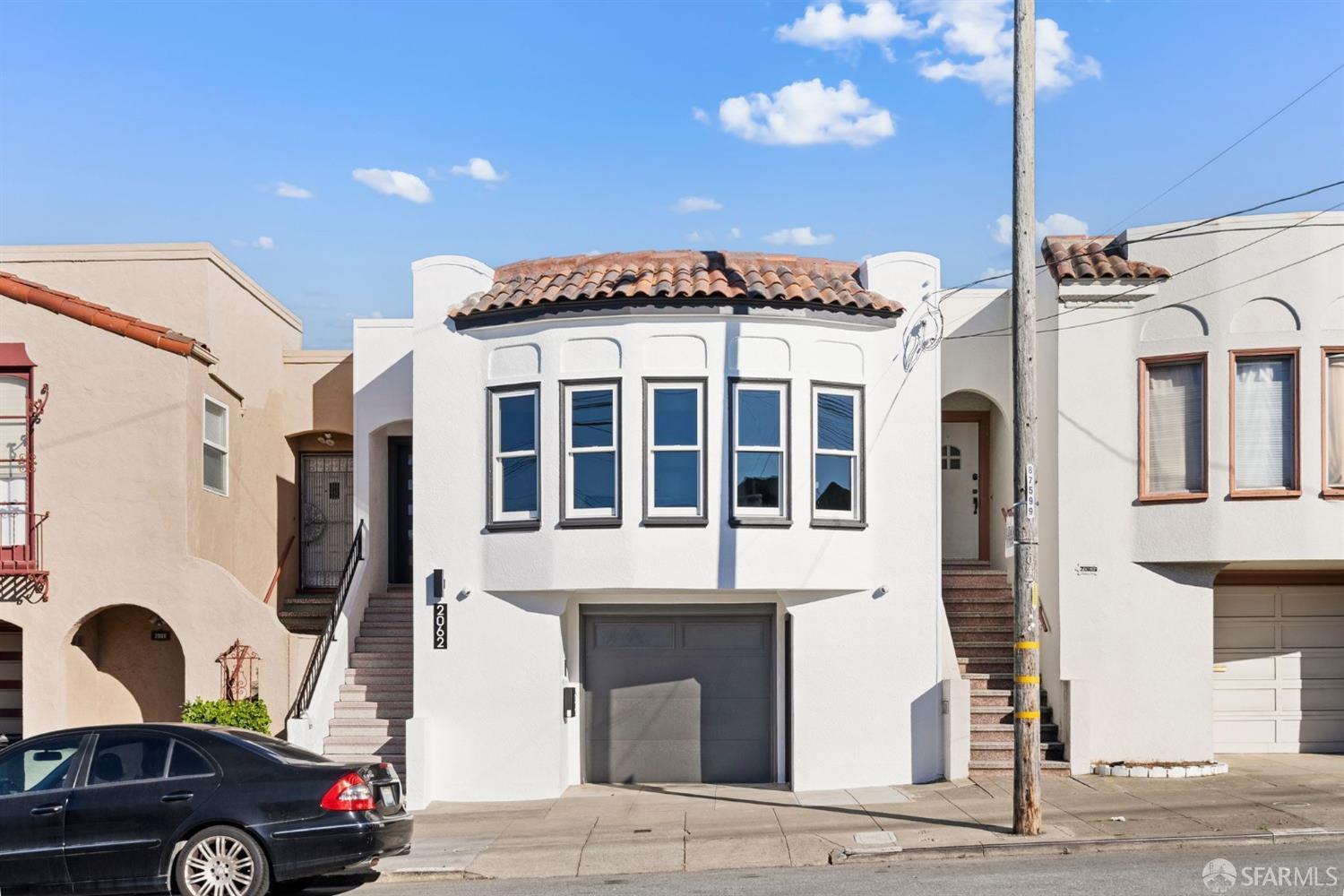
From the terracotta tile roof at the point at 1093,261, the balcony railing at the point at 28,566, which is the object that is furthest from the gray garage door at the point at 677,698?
the balcony railing at the point at 28,566

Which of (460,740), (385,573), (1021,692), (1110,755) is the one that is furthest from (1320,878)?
(385,573)

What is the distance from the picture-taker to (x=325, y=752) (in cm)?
1736

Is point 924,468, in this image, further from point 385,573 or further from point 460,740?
point 385,573

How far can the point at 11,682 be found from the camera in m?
20.5

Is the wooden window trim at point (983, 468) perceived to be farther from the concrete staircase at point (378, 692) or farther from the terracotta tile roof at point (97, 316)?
the terracotta tile roof at point (97, 316)

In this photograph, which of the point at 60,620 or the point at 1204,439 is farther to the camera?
the point at 60,620

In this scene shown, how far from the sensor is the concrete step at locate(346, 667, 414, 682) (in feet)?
60.2

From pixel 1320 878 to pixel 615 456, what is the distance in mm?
8528

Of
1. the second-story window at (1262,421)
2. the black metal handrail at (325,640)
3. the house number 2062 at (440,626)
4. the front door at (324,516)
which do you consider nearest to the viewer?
the second-story window at (1262,421)

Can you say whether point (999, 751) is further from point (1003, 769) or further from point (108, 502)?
point (108, 502)

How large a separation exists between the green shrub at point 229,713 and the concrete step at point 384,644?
181 cm

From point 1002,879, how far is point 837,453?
645cm

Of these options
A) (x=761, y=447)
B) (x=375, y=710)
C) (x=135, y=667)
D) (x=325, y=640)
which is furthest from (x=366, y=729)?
(x=761, y=447)

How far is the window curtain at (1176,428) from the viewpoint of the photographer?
16.9 m
